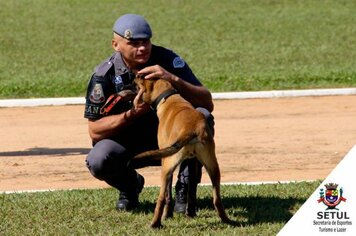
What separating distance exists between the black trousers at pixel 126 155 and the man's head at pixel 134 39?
469 millimetres

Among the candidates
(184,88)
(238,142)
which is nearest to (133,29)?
(184,88)

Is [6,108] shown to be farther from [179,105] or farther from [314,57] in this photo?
[179,105]

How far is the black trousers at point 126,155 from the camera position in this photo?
8.36 meters

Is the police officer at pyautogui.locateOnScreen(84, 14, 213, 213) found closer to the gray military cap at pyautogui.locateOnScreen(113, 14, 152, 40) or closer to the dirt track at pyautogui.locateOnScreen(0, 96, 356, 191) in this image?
the gray military cap at pyautogui.locateOnScreen(113, 14, 152, 40)

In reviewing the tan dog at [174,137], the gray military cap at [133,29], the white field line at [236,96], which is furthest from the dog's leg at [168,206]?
the white field line at [236,96]

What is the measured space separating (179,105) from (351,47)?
12.9 metres

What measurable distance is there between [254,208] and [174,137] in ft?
Answer: 4.12

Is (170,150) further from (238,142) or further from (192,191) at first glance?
(238,142)

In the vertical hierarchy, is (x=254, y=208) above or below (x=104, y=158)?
below

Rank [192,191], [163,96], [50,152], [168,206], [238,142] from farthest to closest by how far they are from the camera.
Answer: [238,142]
[50,152]
[192,191]
[168,206]
[163,96]

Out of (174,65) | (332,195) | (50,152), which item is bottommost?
(50,152)

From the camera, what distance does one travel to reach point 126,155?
27.8 feet

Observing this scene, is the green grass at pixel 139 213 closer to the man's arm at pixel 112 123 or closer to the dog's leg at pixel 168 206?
the dog's leg at pixel 168 206

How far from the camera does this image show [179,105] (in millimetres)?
7875
